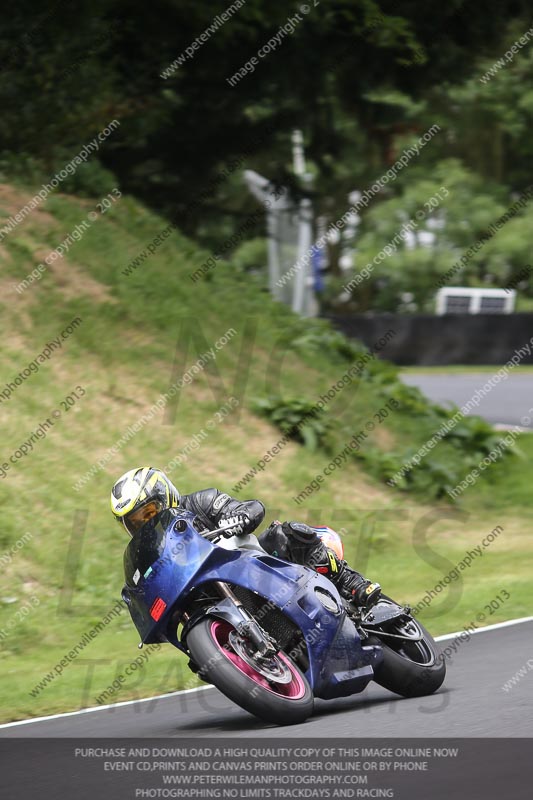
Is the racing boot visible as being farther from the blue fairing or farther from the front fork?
the front fork

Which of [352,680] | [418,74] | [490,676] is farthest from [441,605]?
[418,74]


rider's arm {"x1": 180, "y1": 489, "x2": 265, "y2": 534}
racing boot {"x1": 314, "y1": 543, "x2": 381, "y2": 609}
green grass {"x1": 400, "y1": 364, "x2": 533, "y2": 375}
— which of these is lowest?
green grass {"x1": 400, "y1": 364, "x2": 533, "y2": 375}

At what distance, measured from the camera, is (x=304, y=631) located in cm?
651

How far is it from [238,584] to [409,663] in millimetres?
1284

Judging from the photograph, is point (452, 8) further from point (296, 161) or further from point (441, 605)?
point (441, 605)

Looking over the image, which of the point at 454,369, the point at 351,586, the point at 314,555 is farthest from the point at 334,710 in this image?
the point at 454,369

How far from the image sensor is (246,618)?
621cm

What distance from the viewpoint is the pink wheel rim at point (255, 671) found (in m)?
6.07

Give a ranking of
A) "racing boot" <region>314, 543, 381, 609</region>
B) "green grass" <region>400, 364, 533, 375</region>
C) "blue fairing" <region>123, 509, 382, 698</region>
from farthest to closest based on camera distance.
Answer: "green grass" <region>400, 364, 533, 375</region>
"racing boot" <region>314, 543, 381, 609</region>
"blue fairing" <region>123, 509, 382, 698</region>

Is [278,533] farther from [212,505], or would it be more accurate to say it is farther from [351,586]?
[351,586]

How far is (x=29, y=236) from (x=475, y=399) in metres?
10.1

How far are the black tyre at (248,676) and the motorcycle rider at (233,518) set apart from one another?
60cm

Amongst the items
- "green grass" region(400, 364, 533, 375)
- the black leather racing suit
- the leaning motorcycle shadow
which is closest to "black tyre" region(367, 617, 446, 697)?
the leaning motorcycle shadow

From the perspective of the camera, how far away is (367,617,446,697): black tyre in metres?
7.06
